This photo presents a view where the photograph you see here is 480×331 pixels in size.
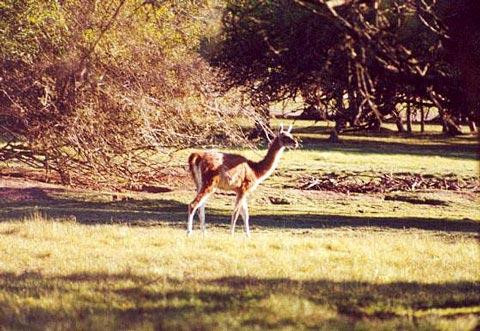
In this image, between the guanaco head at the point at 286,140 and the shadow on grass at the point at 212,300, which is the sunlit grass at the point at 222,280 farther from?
the guanaco head at the point at 286,140

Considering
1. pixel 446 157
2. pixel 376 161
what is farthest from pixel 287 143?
pixel 446 157

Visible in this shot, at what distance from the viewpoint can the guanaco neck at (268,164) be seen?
56.6ft

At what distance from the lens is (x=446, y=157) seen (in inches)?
1622

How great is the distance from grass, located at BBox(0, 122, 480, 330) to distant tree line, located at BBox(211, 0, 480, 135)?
1773 mm

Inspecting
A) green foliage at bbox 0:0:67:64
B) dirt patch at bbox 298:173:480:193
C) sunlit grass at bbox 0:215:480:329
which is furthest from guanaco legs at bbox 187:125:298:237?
dirt patch at bbox 298:173:480:193

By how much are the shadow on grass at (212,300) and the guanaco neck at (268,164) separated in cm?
709

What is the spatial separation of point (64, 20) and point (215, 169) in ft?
22.8

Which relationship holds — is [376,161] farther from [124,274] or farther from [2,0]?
[124,274]

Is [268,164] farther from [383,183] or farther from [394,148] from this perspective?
[394,148]

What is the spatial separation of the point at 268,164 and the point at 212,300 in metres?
9.01

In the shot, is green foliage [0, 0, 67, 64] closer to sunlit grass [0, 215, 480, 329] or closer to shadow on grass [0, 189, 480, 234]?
shadow on grass [0, 189, 480, 234]

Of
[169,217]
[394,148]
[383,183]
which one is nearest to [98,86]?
[169,217]

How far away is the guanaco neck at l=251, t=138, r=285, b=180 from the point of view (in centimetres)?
1725

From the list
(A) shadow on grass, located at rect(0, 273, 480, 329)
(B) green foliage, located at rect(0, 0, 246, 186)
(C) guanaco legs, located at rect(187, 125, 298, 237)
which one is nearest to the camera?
(A) shadow on grass, located at rect(0, 273, 480, 329)
